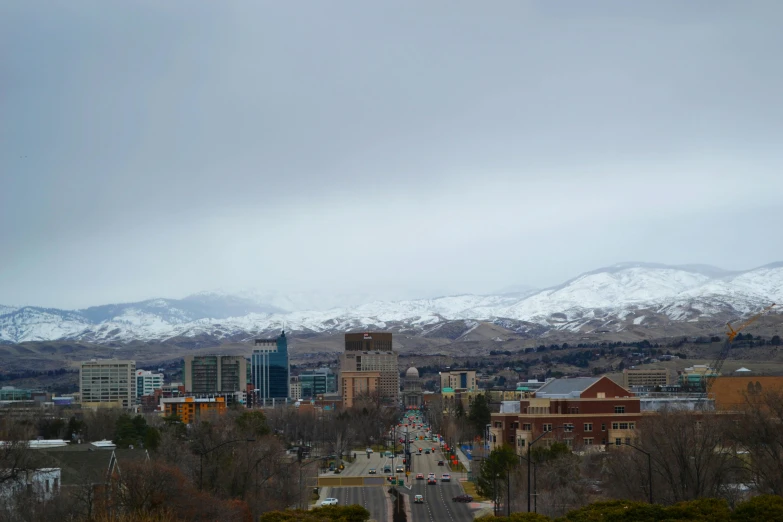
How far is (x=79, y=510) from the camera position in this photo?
211 feet

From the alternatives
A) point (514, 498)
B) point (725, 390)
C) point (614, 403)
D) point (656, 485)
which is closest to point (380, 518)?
point (514, 498)

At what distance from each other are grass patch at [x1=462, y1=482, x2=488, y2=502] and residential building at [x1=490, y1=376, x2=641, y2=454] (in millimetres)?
6069

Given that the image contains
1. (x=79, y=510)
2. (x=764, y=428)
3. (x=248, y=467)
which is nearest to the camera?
(x=79, y=510)

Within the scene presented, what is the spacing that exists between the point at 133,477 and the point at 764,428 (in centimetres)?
3981

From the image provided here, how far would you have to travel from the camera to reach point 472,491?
375 ft

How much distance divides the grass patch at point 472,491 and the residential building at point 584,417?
6.07 metres

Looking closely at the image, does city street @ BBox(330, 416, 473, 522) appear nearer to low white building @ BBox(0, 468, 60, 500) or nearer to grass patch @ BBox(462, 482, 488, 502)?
grass patch @ BBox(462, 482, 488, 502)

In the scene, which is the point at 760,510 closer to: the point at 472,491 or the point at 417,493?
the point at 417,493

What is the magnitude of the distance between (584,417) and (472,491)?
14.5m

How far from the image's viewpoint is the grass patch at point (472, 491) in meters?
107

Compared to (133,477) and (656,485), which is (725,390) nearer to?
(656,485)

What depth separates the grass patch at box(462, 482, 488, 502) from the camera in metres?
107

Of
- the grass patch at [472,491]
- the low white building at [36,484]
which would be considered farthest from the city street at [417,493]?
the low white building at [36,484]

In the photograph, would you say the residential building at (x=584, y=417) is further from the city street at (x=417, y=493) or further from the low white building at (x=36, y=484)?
the low white building at (x=36, y=484)
